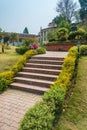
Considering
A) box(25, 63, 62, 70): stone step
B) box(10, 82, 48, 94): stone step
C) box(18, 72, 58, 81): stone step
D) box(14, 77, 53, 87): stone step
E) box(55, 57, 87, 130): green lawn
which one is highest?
box(25, 63, 62, 70): stone step

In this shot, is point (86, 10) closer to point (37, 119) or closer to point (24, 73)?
point (24, 73)

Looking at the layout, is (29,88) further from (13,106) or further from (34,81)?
(13,106)

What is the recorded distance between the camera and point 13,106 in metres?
6.82

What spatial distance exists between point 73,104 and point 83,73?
2.36 meters

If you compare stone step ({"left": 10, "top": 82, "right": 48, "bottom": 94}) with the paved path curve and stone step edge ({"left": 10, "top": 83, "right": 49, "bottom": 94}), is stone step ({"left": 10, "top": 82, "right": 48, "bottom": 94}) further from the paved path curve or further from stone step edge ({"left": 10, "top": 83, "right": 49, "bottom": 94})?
the paved path curve

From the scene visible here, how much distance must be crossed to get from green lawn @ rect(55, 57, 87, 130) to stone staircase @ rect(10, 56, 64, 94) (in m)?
1.27

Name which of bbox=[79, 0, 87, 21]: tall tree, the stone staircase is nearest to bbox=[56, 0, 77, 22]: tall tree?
bbox=[79, 0, 87, 21]: tall tree

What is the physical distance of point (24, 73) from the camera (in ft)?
32.1

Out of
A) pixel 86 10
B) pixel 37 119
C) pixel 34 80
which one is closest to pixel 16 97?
pixel 34 80

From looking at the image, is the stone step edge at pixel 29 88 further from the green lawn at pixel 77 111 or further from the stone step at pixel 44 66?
the stone step at pixel 44 66

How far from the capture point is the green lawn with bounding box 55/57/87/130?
5855mm

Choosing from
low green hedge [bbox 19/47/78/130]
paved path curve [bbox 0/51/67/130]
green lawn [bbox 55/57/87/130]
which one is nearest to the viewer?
low green hedge [bbox 19/47/78/130]

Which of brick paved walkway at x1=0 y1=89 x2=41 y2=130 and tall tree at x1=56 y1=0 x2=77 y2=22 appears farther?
tall tree at x1=56 y1=0 x2=77 y2=22

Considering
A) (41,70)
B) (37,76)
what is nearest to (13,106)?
(37,76)
